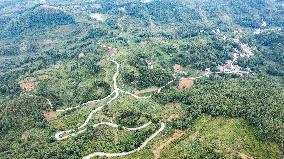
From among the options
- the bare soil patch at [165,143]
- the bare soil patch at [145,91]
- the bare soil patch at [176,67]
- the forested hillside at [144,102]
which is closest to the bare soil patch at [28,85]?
the forested hillside at [144,102]

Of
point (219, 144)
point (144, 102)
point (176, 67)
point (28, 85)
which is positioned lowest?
point (28, 85)

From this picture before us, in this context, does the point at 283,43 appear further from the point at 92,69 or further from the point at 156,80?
the point at 92,69

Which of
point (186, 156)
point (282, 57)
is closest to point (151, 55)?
point (282, 57)

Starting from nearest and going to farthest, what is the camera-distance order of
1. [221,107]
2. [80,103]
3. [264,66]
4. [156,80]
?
[221,107] < [80,103] < [156,80] < [264,66]

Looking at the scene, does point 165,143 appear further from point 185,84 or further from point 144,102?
point 185,84

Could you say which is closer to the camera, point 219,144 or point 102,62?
point 219,144

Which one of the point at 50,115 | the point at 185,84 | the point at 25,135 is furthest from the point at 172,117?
the point at 25,135

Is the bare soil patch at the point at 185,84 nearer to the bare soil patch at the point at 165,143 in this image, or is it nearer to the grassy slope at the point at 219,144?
the grassy slope at the point at 219,144

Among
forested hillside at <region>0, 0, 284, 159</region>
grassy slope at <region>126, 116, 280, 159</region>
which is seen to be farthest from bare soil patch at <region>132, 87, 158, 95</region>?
grassy slope at <region>126, 116, 280, 159</region>
